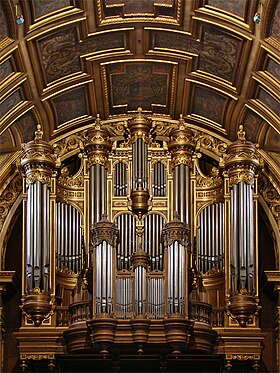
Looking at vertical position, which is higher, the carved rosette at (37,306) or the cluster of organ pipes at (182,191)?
the cluster of organ pipes at (182,191)

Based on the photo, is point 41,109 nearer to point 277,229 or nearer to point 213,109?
point 213,109

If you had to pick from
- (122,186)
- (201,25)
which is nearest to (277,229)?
(122,186)

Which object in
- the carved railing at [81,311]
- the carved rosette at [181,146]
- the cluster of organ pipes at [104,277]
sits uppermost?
the carved rosette at [181,146]

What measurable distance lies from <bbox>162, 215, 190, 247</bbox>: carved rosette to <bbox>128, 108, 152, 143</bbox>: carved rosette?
199cm

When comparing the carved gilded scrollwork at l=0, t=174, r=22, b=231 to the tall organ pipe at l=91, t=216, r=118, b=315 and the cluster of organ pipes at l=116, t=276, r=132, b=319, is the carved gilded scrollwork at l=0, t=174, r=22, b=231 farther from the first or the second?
the cluster of organ pipes at l=116, t=276, r=132, b=319

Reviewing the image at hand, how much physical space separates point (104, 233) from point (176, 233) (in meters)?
1.24

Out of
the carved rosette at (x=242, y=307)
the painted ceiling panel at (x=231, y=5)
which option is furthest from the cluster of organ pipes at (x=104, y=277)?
the painted ceiling panel at (x=231, y=5)

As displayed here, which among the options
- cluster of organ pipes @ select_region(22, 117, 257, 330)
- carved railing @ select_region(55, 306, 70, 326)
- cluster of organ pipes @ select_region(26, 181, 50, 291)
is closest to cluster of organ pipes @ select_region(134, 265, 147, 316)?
cluster of organ pipes @ select_region(22, 117, 257, 330)

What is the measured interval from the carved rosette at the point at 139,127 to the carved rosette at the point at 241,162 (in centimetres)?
161

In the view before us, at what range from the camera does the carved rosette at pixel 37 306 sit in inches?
898

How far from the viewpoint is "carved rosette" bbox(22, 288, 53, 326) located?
898 inches

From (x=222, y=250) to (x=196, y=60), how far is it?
3.40 meters

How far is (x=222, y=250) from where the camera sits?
23750 mm

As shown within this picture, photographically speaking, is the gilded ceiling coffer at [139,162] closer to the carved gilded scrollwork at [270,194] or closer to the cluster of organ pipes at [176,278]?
the cluster of organ pipes at [176,278]
